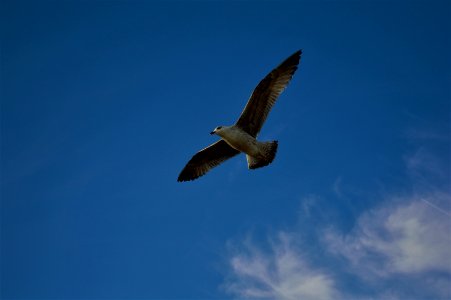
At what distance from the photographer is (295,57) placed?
16094mm

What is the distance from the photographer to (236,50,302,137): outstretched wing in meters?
15.9

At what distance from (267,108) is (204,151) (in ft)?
7.85

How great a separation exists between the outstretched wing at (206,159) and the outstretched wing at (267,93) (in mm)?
1278

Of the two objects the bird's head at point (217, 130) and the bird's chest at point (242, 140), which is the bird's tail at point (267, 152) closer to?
the bird's chest at point (242, 140)

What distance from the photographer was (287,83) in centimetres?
1593

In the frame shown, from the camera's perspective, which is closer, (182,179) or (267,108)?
(267,108)

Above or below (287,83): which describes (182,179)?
below

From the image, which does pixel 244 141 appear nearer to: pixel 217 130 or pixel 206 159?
pixel 217 130

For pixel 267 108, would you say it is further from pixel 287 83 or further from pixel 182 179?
pixel 182 179

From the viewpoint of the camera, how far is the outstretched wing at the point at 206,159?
17281 millimetres

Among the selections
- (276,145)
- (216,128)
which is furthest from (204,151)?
(276,145)

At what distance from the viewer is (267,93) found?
52.3 feet

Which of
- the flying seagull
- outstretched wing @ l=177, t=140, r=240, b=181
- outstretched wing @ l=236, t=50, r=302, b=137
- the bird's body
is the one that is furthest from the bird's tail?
outstretched wing @ l=177, t=140, r=240, b=181

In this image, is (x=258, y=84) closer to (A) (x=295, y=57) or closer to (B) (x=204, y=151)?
(A) (x=295, y=57)
